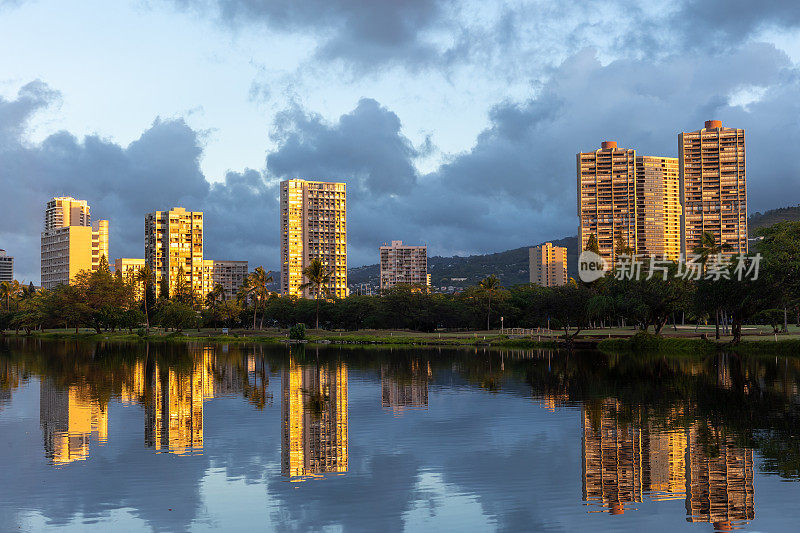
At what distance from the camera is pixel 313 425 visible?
3127 cm

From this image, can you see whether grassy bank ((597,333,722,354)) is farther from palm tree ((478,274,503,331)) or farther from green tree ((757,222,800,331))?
palm tree ((478,274,503,331))

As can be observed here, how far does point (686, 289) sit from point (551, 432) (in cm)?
6506

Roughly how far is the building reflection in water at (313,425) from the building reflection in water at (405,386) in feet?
9.12

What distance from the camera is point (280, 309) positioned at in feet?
544

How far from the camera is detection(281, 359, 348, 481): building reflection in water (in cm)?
2314

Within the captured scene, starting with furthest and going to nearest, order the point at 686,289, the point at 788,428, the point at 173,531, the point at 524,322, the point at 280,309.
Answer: the point at 280,309 → the point at 524,322 → the point at 686,289 → the point at 788,428 → the point at 173,531

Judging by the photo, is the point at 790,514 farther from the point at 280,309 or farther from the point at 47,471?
the point at 280,309

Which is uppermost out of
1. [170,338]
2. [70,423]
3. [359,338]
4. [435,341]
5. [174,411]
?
[70,423]

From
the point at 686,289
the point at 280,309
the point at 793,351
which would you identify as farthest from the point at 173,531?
the point at 280,309

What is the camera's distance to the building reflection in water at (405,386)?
130ft

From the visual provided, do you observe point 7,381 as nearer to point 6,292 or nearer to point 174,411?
point 174,411

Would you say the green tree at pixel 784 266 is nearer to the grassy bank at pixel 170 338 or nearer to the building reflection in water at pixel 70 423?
the building reflection in water at pixel 70 423

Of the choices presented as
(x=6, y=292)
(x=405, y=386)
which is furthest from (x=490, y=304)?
(x=6, y=292)

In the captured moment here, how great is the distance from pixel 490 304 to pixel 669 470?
111 m
